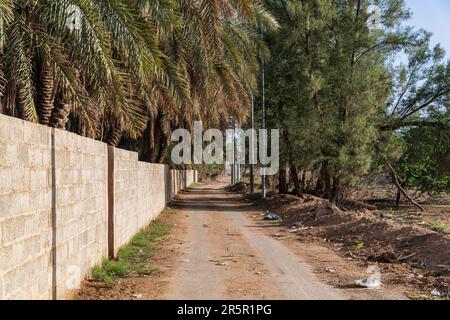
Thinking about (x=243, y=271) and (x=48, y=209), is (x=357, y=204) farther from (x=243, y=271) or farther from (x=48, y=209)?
(x=48, y=209)

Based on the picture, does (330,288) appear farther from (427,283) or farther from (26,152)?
(26,152)

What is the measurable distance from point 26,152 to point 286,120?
72.8ft

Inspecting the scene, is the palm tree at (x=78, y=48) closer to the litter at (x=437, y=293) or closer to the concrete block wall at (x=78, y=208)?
the concrete block wall at (x=78, y=208)

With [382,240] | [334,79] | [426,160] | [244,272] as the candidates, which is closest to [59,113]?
[244,272]

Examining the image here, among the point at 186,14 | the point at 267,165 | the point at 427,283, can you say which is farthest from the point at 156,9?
the point at 267,165

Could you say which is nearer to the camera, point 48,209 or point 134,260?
point 48,209

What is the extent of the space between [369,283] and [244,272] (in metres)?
2.33

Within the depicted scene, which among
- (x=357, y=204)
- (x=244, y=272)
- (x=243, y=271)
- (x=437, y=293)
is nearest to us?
(x=437, y=293)

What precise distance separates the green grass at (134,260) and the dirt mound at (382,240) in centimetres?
423

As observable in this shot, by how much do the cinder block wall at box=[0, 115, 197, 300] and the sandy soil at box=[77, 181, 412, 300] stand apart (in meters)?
0.90

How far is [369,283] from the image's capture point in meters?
8.73

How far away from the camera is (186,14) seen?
497 inches

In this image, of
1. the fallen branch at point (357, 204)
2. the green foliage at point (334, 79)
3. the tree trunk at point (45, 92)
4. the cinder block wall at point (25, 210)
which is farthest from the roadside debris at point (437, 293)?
the fallen branch at point (357, 204)

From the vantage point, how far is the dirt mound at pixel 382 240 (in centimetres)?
1025
